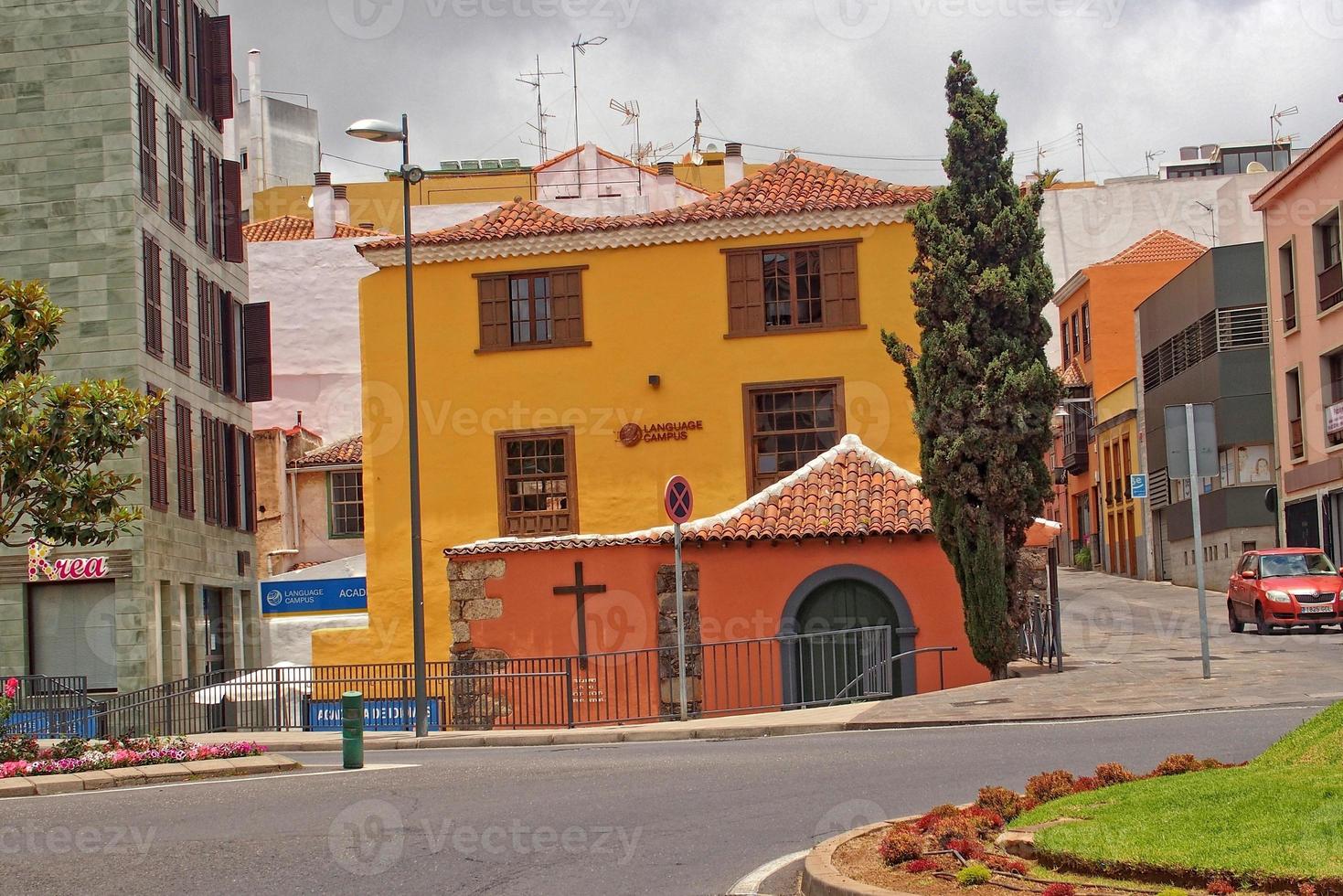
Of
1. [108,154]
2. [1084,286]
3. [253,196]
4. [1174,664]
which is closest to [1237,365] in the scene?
[1084,286]

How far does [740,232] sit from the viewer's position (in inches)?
1286

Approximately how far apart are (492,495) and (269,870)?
901 inches

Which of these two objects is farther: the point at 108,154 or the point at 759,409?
the point at 108,154

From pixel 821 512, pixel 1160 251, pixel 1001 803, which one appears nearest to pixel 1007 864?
pixel 1001 803

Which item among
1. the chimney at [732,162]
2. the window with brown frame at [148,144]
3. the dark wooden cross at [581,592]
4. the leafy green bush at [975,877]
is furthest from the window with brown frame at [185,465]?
the leafy green bush at [975,877]

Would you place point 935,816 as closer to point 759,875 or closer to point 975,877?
point 759,875

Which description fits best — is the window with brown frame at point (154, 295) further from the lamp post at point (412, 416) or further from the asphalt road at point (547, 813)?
the asphalt road at point (547, 813)

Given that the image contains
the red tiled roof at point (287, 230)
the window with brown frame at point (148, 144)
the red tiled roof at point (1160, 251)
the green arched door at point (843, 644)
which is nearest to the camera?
the green arched door at point (843, 644)

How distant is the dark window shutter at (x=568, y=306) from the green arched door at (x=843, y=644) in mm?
8722

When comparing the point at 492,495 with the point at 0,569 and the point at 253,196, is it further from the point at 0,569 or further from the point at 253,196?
the point at 253,196

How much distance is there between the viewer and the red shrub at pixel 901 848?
8555 millimetres

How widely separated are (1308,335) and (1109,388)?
20926 mm

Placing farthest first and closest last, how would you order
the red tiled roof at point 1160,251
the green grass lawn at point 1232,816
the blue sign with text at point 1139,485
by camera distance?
the red tiled roof at point 1160,251 < the blue sign with text at point 1139,485 < the green grass lawn at point 1232,816

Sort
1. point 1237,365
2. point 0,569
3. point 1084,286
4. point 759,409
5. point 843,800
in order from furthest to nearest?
point 1084,286, point 1237,365, point 0,569, point 759,409, point 843,800
